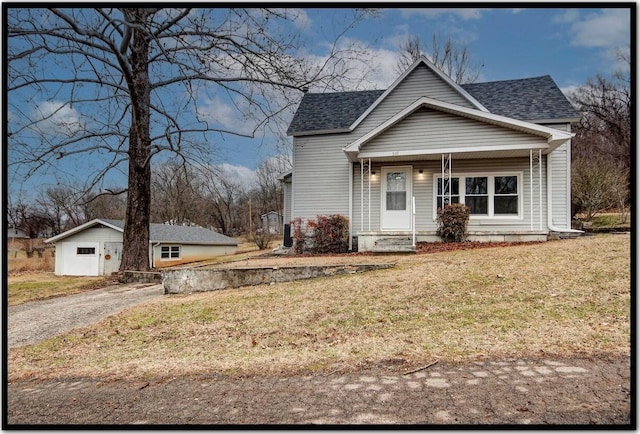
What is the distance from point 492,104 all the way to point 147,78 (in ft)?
31.2

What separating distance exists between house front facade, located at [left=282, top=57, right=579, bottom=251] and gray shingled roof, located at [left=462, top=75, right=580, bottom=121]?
28mm

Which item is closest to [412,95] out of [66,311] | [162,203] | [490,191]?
[490,191]

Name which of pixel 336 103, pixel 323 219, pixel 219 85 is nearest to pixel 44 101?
pixel 219 85

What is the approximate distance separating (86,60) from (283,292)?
3.87 m

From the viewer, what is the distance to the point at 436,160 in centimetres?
1062

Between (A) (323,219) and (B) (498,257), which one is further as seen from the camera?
(A) (323,219)

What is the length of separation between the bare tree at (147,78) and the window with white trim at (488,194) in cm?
631

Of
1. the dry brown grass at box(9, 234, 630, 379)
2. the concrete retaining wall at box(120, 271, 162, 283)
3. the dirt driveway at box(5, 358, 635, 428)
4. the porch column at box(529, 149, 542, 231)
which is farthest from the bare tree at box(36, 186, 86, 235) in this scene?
the porch column at box(529, 149, 542, 231)

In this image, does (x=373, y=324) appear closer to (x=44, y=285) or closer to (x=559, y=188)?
(x=44, y=285)

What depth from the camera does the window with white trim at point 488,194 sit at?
1007cm

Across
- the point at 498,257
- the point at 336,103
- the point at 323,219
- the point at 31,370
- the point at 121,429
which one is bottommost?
the point at 31,370

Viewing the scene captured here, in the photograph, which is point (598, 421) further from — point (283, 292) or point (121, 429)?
point (283, 292)

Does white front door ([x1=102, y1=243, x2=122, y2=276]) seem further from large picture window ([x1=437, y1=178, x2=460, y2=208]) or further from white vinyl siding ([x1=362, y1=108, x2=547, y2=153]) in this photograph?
large picture window ([x1=437, y1=178, x2=460, y2=208])

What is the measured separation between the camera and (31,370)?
3.47 meters
